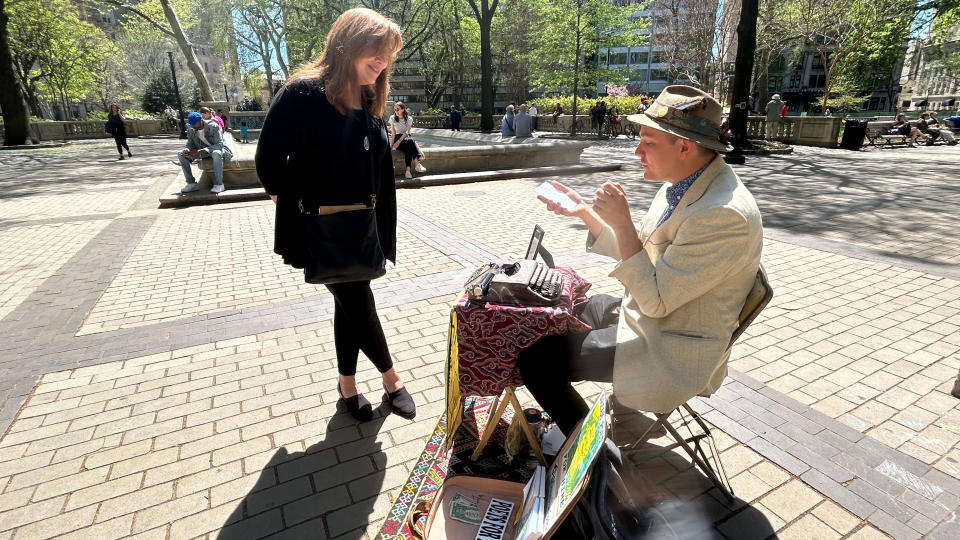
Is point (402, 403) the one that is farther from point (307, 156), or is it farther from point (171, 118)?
point (171, 118)

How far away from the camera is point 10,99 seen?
2175 centimetres

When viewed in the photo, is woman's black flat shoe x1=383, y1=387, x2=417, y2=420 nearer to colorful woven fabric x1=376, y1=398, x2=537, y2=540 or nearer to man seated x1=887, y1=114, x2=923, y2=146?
colorful woven fabric x1=376, y1=398, x2=537, y2=540

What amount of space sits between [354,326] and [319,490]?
0.88 metres

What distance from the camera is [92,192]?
11789 mm

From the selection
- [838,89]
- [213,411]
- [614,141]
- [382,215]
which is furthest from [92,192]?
[838,89]

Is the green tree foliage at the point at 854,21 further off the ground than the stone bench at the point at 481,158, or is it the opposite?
the green tree foliage at the point at 854,21

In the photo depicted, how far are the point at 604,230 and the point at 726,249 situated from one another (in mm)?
647

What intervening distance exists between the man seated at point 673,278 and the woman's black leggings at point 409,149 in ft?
33.6

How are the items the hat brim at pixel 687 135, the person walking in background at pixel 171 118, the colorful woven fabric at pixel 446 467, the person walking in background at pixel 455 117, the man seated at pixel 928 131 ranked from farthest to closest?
the person walking in background at pixel 171 118
the person walking in background at pixel 455 117
the man seated at pixel 928 131
the colorful woven fabric at pixel 446 467
the hat brim at pixel 687 135

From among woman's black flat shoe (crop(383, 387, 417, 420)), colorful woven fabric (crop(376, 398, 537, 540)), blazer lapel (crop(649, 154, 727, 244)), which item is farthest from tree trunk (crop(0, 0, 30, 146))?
blazer lapel (crop(649, 154, 727, 244))

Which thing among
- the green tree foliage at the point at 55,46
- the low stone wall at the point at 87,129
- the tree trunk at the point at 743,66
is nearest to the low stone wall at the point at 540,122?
the tree trunk at the point at 743,66

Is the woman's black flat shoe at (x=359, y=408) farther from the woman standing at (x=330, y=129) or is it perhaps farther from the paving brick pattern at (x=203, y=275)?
the paving brick pattern at (x=203, y=275)

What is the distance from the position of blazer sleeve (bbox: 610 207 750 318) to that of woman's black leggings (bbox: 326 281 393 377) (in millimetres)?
1603

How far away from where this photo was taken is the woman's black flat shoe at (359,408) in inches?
120
